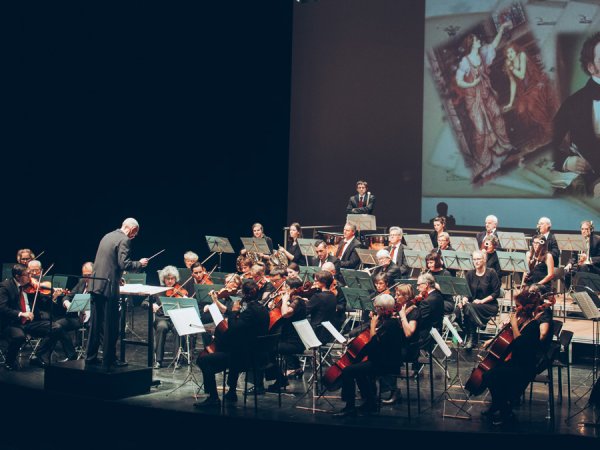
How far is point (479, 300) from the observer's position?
969 cm

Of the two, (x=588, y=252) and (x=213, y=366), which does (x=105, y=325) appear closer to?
(x=213, y=366)

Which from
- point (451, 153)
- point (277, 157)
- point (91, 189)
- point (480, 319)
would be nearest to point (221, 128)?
point (277, 157)

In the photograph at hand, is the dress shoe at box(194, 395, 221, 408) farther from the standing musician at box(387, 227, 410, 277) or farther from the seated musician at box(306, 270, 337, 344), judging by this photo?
the standing musician at box(387, 227, 410, 277)

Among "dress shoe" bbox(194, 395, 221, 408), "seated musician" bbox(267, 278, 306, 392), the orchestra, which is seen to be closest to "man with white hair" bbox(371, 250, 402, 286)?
the orchestra

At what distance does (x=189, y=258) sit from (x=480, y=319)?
11.1 feet

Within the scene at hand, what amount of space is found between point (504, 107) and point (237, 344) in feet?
24.1

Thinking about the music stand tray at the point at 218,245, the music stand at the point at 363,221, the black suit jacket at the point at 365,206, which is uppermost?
the black suit jacket at the point at 365,206

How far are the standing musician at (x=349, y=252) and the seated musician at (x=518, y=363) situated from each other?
4.11 metres

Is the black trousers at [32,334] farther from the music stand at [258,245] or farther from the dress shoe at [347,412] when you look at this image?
the music stand at [258,245]

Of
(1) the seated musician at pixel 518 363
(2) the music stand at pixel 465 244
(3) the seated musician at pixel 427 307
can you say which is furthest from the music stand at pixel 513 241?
(1) the seated musician at pixel 518 363

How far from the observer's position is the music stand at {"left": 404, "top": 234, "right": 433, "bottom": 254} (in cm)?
1110

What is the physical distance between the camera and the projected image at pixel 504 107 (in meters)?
12.4

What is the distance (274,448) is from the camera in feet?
22.9

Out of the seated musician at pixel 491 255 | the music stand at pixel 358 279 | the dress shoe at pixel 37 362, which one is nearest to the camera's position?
the dress shoe at pixel 37 362
